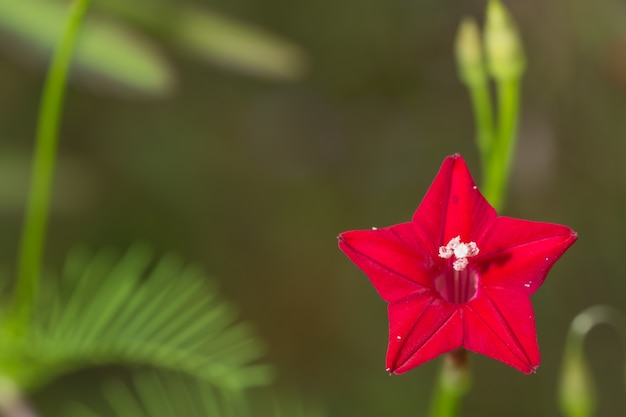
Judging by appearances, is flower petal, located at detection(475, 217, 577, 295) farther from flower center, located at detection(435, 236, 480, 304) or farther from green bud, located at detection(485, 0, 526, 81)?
green bud, located at detection(485, 0, 526, 81)

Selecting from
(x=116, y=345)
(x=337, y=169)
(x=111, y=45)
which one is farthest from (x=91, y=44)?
(x=337, y=169)

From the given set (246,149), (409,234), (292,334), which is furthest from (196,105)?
(409,234)

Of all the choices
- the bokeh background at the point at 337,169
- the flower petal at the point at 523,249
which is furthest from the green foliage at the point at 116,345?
the bokeh background at the point at 337,169

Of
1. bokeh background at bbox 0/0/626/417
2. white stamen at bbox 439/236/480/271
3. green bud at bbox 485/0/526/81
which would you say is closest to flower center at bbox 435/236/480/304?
white stamen at bbox 439/236/480/271

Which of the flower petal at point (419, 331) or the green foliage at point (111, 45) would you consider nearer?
the flower petal at point (419, 331)

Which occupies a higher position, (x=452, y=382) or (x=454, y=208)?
(x=454, y=208)

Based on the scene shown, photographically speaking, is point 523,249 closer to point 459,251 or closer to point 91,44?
point 459,251

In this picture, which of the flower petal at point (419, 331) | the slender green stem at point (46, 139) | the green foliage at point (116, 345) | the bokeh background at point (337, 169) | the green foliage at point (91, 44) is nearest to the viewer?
the flower petal at point (419, 331)

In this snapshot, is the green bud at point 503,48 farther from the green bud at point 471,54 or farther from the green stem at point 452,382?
the green stem at point 452,382
